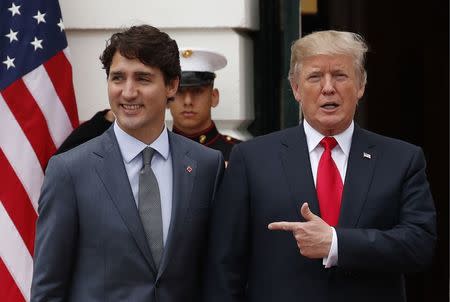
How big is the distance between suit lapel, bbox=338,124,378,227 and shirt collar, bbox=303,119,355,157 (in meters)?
0.02

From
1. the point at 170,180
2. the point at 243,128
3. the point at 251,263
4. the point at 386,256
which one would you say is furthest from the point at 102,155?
the point at 243,128

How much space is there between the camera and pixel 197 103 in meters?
5.32

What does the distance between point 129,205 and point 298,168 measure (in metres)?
0.60

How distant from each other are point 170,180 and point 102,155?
0.25 meters

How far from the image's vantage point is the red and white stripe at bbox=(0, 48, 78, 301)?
214 inches

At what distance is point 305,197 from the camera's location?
12.4ft

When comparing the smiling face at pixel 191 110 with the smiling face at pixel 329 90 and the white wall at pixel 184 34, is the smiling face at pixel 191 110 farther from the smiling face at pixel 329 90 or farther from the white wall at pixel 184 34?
the smiling face at pixel 329 90

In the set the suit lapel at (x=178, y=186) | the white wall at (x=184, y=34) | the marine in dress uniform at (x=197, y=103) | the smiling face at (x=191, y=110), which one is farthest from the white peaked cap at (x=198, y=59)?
the suit lapel at (x=178, y=186)

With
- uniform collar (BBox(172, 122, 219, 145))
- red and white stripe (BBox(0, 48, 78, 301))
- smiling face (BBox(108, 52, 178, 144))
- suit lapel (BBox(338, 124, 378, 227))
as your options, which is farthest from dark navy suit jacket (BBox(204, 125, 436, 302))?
red and white stripe (BBox(0, 48, 78, 301))

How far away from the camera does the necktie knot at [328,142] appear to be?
3.88m

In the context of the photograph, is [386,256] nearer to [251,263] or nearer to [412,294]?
[251,263]

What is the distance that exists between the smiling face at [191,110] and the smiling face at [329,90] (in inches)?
57.1

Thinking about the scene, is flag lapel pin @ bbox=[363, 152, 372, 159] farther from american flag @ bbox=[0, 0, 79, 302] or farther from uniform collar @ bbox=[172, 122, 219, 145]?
american flag @ bbox=[0, 0, 79, 302]

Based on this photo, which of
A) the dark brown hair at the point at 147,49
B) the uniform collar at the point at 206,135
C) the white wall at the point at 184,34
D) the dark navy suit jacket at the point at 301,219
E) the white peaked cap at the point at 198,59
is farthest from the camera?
the white wall at the point at 184,34
